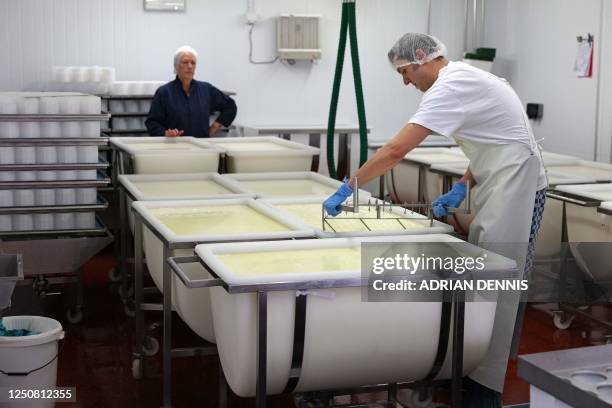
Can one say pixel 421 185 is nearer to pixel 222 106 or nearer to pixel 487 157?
pixel 222 106

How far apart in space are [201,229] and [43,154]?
133 centimetres

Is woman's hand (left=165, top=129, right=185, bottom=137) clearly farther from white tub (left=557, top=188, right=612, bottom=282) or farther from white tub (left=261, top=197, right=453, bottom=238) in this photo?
white tub (left=557, top=188, right=612, bottom=282)

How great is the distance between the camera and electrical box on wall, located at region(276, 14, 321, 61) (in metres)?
6.62

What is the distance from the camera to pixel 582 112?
588cm

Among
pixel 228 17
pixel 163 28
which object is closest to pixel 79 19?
pixel 163 28

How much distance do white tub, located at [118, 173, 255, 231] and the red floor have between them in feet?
2.05

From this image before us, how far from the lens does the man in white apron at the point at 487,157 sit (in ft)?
8.75

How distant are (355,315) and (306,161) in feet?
7.18

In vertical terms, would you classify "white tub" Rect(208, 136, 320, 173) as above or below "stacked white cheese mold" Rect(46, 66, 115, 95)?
below

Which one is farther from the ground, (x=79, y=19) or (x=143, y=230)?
(x=79, y=19)

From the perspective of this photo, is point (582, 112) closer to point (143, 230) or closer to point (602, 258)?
point (602, 258)

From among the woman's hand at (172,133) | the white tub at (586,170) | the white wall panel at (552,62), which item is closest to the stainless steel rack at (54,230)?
the woman's hand at (172,133)

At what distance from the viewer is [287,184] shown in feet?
12.8

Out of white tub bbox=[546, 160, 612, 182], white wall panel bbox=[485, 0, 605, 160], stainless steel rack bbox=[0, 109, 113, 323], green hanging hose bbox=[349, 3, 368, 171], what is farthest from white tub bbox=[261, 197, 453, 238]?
white wall panel bbox=[485, 0, 605, 160]
